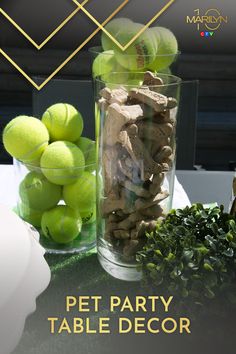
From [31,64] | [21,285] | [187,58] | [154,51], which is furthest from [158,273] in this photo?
[187,58]

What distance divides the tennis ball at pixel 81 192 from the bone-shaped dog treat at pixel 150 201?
0.32ft

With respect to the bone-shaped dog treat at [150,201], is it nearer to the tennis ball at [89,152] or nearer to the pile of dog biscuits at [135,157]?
the pile of dog biscuits at [135,157]

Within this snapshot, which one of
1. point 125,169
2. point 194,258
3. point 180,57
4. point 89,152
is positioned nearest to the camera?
point 194,258

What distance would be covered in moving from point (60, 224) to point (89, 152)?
108 millimetres

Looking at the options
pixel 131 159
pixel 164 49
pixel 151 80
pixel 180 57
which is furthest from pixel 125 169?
pixel 180 57

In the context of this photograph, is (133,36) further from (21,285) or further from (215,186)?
(21,285)

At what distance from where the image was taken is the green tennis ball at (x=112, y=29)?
70 centimetres

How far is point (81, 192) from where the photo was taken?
2.17ft

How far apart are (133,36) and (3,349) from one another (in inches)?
19.1

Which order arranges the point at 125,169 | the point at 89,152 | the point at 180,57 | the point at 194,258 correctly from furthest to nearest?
the point at 180,57 < the point at 89,152 < the point at 125,169 < the point at 194,258

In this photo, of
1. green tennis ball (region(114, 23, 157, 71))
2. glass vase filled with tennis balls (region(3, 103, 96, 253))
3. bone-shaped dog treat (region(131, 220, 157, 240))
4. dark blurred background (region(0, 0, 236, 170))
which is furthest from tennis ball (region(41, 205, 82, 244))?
dark blurred background (region(0, 0, 236, 170))

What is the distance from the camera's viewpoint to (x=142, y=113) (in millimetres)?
564

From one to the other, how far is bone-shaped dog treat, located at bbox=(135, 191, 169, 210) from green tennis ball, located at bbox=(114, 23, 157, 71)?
18 centimetres

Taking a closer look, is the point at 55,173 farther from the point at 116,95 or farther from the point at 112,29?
the point at 112,29
